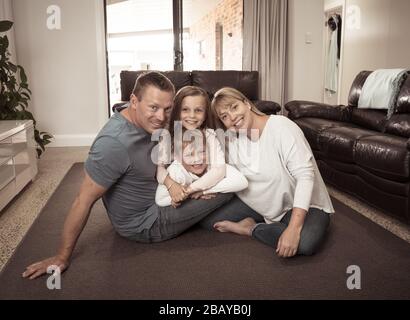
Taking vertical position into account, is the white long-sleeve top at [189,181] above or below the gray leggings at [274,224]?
above

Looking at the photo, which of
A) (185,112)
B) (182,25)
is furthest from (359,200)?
(182,25)

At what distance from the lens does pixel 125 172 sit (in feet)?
5.65

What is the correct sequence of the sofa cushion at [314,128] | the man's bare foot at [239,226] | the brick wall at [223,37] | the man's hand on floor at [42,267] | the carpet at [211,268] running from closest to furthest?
the carpet at [211,268]
the man's hand on floor at [42,267]
the man's bare foot at [239,226]
the sofa cushion at [314,128]
the brick wall at [223,37]

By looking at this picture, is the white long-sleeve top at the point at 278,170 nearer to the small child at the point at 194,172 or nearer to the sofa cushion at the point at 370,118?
the small child at the point at 194,172

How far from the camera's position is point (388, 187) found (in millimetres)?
2316

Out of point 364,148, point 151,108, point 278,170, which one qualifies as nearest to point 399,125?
point 364,148

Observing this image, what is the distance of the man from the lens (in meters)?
1.61

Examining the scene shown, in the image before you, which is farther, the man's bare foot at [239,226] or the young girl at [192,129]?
the man's bare foot at [239,226]

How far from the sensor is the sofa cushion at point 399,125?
2.89 meters

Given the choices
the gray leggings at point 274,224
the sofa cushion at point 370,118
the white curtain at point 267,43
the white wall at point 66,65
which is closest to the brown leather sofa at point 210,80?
the white curtain at point 267,43

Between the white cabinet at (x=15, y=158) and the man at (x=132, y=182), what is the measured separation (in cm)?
107

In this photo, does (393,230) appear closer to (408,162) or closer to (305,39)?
(408,162)

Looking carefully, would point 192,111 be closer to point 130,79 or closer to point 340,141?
point 340,141

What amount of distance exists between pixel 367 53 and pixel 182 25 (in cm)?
278
